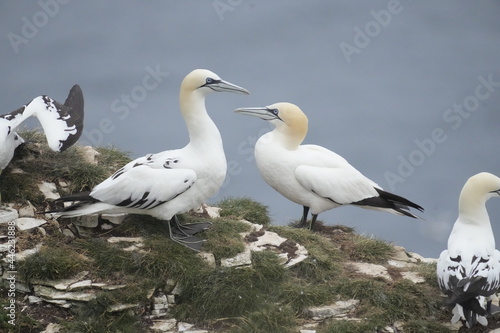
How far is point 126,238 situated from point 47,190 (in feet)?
5.07

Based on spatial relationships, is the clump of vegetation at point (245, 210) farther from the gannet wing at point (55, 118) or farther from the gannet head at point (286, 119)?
the gannet wing at point (55, 118)

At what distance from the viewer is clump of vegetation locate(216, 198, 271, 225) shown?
12.9m

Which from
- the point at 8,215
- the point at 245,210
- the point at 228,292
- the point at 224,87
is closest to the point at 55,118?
the point at 8,215

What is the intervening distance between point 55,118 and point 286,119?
3302 mm

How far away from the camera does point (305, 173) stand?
12.4 metres

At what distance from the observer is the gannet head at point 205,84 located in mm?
11031

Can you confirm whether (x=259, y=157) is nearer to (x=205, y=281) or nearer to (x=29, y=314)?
(x=205, y=281)

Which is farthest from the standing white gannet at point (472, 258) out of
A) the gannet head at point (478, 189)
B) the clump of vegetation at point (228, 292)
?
the clump of vegetation at point (228, 292)

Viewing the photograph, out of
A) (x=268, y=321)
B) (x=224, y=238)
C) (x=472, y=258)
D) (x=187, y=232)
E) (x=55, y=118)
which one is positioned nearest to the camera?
(x=268, y=321)

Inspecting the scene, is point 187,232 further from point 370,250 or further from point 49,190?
point 370,250

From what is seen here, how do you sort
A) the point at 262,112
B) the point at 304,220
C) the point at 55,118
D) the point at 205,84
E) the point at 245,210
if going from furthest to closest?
the point at 245,210
the point at 304,220
the point at 262,112
the point at 55,118
the point at 205,84

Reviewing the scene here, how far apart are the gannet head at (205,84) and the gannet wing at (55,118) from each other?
5.68ft

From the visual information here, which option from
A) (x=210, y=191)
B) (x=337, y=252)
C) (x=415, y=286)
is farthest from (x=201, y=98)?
(x=415, y=286)

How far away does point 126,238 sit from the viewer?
11.1m
